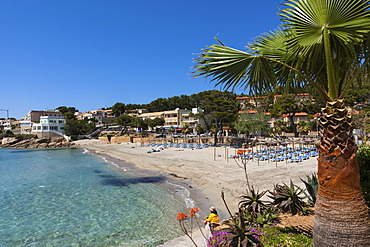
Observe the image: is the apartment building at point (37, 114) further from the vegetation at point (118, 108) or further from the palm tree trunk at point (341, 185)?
the palm tree trunk at point (341, 185)

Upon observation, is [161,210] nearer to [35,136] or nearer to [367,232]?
[367,232]

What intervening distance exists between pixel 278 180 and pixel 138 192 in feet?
28.4

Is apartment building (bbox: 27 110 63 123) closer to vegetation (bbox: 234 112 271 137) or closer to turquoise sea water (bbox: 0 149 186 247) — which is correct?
vegetation (bbox: 234 112 271 137)

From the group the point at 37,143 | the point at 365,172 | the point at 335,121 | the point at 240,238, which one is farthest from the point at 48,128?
the point at 335,121

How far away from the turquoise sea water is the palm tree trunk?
20.2ft

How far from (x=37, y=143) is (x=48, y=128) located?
716 centimetres

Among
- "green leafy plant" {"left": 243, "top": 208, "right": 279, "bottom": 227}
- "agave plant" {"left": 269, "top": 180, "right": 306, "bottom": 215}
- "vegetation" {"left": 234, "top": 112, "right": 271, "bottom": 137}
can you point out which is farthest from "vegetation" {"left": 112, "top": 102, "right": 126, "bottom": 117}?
"green leafy plant" {"left": 243, "top": 208, "right": 279, "bottom": 227}

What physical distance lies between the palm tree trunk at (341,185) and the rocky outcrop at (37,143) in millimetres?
72866

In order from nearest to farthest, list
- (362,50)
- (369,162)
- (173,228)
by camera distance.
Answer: (362,50) → (369,162) → (173,228)

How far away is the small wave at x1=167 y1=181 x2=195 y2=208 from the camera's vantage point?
11.8m

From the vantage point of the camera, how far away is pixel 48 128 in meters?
74.6

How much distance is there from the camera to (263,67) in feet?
12.3

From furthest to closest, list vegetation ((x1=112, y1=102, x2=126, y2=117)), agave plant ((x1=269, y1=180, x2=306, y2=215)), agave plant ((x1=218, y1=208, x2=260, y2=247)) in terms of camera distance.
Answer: vegetation ((x1=112, y1=102, x2=126, y2=117)), agave plant ((x1=269, y1=180, x2=306, y2=215)), agave plant ((x1=218, y1=208, x2=260, y2=247))

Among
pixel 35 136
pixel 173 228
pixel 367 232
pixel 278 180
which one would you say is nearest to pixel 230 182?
pixel 278 180
